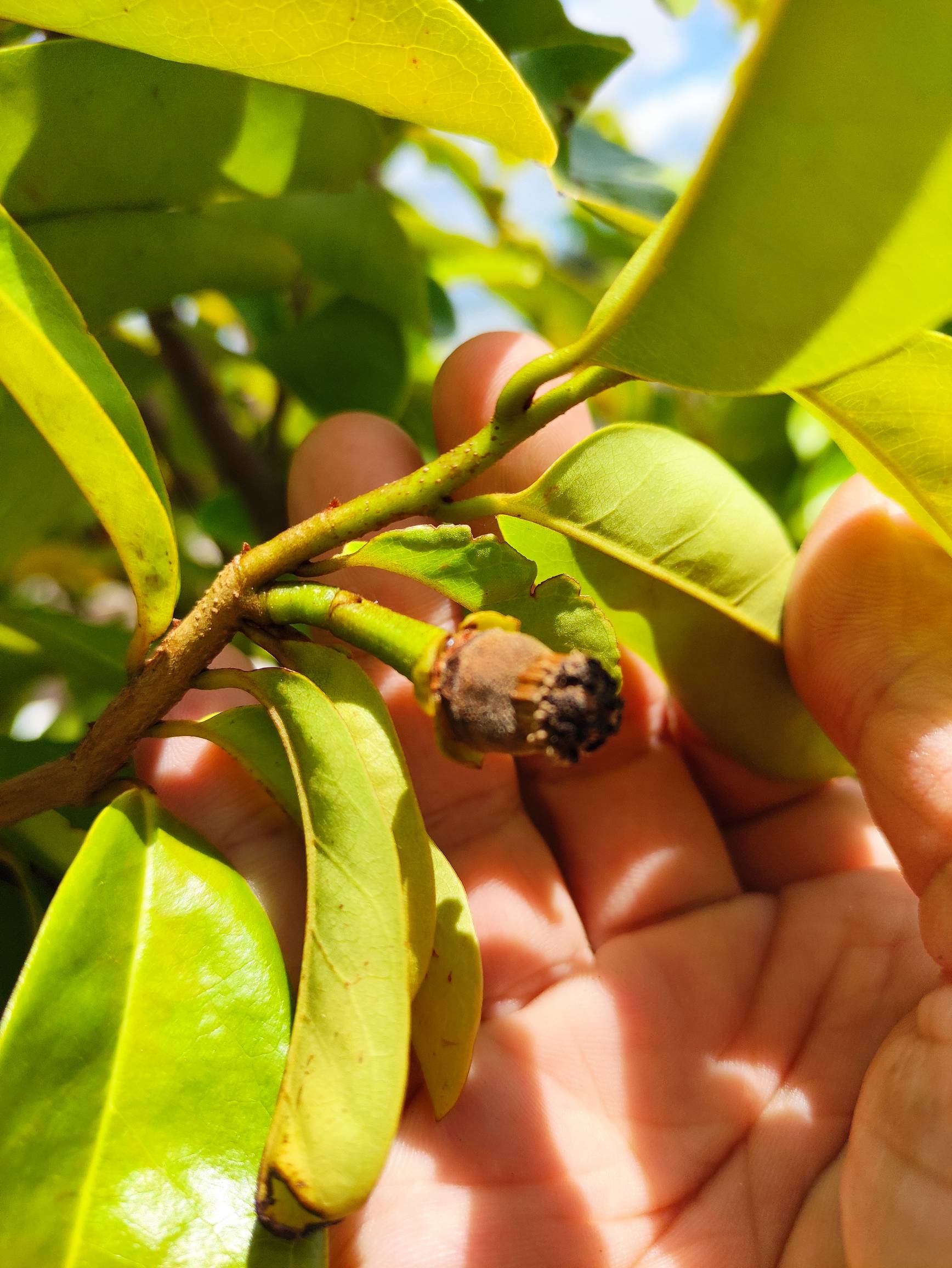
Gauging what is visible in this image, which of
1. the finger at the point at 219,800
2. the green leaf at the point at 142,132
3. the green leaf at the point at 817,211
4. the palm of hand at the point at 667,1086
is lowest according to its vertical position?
the palm of hand at the point at 667,1086

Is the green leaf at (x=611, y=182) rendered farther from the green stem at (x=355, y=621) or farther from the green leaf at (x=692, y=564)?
the green stem at (x=355, y=621)

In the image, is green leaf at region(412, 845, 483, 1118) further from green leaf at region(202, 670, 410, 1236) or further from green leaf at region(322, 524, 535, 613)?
green leaf at region(322, 524, 535, 613)

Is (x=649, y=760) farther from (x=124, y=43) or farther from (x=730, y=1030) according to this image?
(x=124, y=43)

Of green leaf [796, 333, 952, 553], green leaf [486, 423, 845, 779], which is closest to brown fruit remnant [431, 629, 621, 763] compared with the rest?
green leaf [486, 423, 845, 779]

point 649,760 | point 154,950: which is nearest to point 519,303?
point 649,760

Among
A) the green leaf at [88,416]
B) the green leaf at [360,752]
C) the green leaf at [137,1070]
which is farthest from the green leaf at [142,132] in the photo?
the green leaf at [137,1070]

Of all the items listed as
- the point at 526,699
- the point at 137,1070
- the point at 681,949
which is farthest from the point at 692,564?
the point at 137,1070
